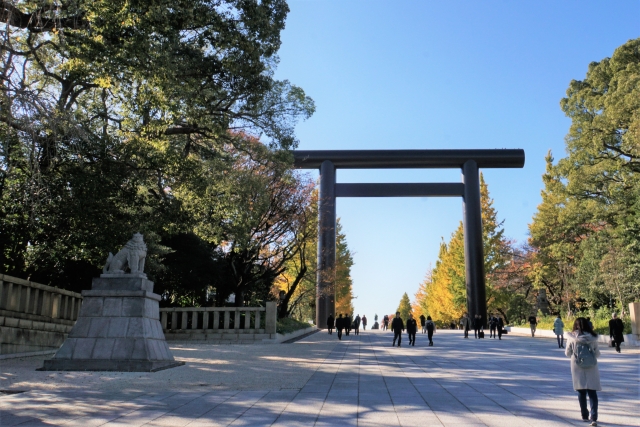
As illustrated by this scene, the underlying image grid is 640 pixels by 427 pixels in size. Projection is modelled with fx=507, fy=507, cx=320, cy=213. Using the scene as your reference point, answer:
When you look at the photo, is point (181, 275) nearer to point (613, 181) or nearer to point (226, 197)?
point (226, 197)

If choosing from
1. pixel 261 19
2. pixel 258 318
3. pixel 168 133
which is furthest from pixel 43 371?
pixel 258 318

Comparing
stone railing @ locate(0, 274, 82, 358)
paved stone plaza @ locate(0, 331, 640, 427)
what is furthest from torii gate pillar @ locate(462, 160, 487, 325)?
stone railing @ locate(0, 274, 82, 358)

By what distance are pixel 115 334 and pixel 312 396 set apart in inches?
197

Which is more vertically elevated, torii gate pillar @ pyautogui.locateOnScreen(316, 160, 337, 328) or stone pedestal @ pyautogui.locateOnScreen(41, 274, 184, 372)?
torii gate pillar @ pyautogui.locateOnScreen(316, 160, 337, 328)

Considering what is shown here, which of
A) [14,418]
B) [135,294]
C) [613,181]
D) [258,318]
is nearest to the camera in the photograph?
[14,418]

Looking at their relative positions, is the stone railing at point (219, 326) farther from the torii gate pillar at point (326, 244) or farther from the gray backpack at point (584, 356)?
the gray backpack at point (584, 356)

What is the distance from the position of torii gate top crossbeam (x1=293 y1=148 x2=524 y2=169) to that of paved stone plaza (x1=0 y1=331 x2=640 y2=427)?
69.6 feet

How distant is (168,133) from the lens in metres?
13.9

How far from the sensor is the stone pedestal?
9.56 metres

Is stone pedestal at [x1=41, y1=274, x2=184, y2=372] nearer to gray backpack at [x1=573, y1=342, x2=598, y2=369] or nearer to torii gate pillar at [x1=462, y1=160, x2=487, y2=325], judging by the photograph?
gray backpack at [x1=573, y1=342, x2=598, y2=369]

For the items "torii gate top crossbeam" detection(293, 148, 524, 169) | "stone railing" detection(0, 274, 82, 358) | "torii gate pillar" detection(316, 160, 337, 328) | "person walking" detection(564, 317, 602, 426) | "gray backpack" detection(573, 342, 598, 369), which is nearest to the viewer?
"person walking" detection(564, 317, 602, 426)

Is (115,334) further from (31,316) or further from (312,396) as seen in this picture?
(312,396)

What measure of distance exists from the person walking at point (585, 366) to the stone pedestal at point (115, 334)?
23.8 feet

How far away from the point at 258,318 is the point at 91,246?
7852 mm
